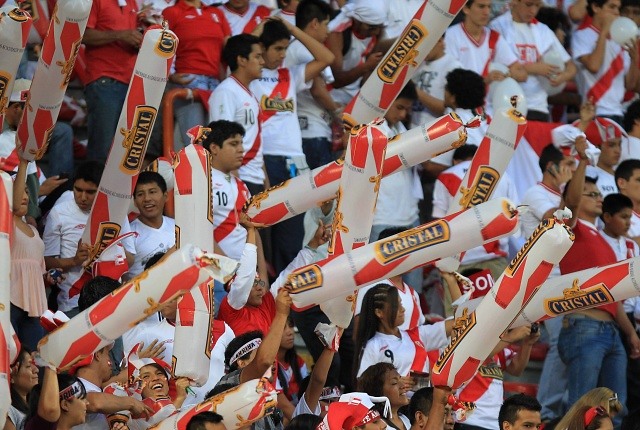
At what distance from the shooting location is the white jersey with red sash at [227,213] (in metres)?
9.00

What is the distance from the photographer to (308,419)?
7.11m

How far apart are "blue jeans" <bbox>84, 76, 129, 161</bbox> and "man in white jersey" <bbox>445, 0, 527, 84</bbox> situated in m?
2.81

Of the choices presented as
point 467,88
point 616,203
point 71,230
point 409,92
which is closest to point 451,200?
point 409,92

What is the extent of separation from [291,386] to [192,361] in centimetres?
169

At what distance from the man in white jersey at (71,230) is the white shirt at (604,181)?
374 centimetres

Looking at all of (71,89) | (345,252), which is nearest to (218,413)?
(345,252)

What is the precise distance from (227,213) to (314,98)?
1814 millimetres

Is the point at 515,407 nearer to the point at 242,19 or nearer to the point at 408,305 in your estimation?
the point at 408,305

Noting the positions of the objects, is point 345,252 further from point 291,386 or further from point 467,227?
point 291,386

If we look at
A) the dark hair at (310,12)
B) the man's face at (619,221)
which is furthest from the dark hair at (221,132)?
the man's face at (619,221)

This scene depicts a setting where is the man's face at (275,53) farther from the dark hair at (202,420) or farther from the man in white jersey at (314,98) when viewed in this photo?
the dark hair at (202,420)

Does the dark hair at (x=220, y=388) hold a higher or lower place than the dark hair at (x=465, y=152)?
higher

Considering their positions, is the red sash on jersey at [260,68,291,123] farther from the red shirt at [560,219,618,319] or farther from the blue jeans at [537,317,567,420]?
the blue jeans at [537,317,567,420]

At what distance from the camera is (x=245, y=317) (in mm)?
8172
